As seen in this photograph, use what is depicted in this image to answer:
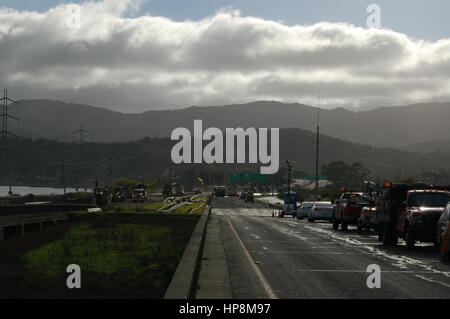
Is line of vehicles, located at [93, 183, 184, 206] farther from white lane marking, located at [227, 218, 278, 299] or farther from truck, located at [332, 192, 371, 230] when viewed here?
white lane marking, located at [227, 218, 278, 299]

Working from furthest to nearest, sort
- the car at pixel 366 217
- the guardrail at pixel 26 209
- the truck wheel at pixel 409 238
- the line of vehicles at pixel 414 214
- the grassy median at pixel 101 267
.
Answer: the guardrail at pixel 26 209
the car at pixel 366 217
the truck wheel at pixel 409 238
the line of vehicles at pixel 414 214
the grassy median at pixel 101 267

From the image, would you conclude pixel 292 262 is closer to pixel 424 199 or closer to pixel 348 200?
pixel 424 199

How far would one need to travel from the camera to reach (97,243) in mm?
22219

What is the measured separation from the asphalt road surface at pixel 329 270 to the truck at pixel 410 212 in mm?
537

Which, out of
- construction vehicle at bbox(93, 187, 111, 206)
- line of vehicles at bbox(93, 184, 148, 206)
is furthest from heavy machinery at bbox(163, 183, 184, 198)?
construction vehicle at bbox(93, 187, 111, 206)

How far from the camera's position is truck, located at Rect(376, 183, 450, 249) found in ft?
76.7

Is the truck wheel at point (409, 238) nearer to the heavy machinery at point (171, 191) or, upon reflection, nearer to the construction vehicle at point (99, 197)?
the construction vehicle at point (99, 197)

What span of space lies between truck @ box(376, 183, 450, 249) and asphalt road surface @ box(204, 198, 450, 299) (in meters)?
0.54

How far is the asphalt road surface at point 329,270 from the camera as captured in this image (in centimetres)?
1318

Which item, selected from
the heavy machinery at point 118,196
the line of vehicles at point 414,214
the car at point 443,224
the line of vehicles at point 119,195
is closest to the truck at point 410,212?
the line of vehicles at point 414,214

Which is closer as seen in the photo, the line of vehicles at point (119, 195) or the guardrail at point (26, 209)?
the guardrail at point (26, 209)

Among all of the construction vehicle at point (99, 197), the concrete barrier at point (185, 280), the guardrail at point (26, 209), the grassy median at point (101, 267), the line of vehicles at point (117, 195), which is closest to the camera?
the concrete barrier at point (185, 280)

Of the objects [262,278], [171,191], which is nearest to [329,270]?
[262,278]
